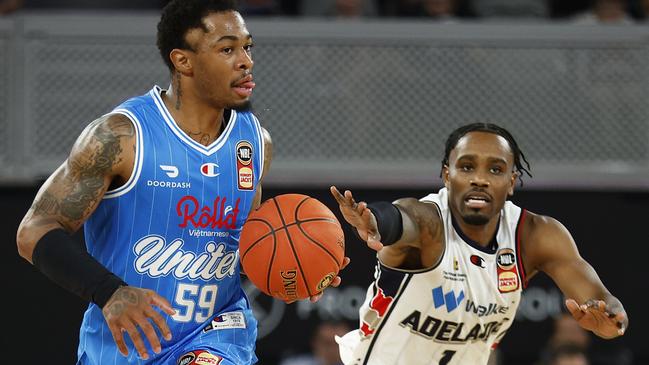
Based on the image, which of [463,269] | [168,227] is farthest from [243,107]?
[463,269]

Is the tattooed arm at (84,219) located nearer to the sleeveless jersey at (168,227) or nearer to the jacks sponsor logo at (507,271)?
the sleeveless jersey at (168,227)

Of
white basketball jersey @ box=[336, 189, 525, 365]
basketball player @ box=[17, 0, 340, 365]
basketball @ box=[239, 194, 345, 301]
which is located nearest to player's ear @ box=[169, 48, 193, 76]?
basketball player @ box=[17, 0, 340, 365]

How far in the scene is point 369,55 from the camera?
9.22m

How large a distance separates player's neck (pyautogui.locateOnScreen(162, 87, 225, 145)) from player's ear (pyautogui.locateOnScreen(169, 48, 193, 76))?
0.33 ft

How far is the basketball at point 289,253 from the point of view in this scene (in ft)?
16.6

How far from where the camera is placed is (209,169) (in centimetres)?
515

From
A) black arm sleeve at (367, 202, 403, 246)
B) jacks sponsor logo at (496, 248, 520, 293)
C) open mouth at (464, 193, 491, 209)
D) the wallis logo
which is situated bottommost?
jacks sponsor logo at (496, 248, 520, 293)

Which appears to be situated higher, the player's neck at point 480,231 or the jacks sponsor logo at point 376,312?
the player's neck at point 480,231

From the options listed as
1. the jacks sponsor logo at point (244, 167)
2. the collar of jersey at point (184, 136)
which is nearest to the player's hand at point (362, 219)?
the jacks sponsor logo at point (244, 167)

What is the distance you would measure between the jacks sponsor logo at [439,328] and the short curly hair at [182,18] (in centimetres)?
170

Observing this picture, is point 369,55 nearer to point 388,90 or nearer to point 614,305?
point 388,90

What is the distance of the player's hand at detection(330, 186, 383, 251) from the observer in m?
4.91

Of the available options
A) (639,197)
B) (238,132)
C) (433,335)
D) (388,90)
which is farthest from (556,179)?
(238,132)

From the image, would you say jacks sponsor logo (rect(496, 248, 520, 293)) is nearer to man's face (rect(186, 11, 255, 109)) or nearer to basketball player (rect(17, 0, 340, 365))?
basketball player (rect(17, 0, 340, 365))
